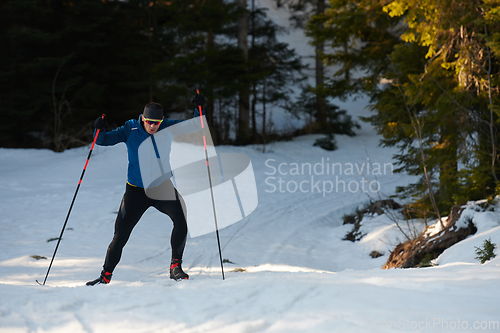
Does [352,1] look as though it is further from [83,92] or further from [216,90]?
[83,92]

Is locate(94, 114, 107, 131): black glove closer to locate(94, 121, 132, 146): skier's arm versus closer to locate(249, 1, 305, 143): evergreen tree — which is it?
locate(94, 121, 132, 146): skier's arm

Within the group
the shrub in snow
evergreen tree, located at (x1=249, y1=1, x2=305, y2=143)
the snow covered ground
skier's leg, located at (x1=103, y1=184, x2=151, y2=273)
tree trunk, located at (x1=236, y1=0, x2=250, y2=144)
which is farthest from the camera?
evergreen tree, located at (x1=249, y1=1, x2=305, y2=143)

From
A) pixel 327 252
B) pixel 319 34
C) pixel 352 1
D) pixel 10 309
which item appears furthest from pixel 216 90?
pixel 10 309

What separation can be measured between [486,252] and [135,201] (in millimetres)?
4268

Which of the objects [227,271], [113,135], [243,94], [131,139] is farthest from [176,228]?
[243,94]

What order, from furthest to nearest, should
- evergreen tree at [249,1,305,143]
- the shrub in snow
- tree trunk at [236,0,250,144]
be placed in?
evergreen tree at [249,1,305,143] → tree trunk at [236,0,250,144] → the shrub in snow

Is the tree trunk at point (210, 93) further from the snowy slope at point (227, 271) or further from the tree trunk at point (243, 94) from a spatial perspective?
the snowy slope at point (227, 271)

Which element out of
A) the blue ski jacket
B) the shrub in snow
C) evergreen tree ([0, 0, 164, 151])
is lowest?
the shrub in snow

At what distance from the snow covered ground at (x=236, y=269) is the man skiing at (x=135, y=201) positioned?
34cm

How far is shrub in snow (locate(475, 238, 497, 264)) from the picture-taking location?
471 cm

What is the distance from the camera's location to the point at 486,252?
4840 mm

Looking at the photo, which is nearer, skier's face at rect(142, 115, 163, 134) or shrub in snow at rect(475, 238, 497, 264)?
skier's face at rect(142, 115, 163, 134)

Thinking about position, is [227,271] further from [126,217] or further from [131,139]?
[131,139]

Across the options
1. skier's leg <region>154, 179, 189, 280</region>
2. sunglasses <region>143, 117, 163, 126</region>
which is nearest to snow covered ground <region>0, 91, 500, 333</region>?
skier's leg <region>154, 179, 189, 280</region>
